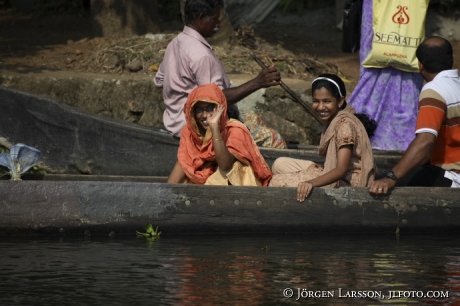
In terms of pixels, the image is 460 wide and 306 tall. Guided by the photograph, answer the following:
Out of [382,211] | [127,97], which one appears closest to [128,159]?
[127,97]

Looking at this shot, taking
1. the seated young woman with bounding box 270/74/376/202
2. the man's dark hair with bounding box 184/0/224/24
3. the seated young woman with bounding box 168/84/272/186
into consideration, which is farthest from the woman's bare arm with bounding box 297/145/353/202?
the man's dark hair with bounding box 184/0/224/24

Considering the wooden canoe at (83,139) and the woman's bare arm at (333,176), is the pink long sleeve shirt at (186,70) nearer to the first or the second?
the wooden canoe at (83,139)

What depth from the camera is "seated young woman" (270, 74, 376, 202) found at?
659 centimetres

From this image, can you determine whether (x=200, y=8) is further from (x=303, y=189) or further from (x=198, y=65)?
(x=303, y=189)

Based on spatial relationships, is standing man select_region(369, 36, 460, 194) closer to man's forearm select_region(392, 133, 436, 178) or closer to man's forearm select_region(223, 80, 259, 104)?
man's forearm select_region(392, 133, 436, 178)

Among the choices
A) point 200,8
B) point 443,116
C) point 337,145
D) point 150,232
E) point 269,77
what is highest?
point 200,8

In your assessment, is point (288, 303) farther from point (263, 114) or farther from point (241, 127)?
point (263, 114)

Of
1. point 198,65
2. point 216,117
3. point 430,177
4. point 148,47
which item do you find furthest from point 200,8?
point 148,47

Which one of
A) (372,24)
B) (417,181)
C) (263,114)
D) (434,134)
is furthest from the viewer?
(263,114)

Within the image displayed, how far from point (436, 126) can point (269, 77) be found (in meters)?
1.22

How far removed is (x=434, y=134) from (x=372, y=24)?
6.34 feet

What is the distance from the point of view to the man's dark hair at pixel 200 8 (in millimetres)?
7230

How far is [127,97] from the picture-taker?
988 cm

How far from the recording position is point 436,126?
6566 mm
